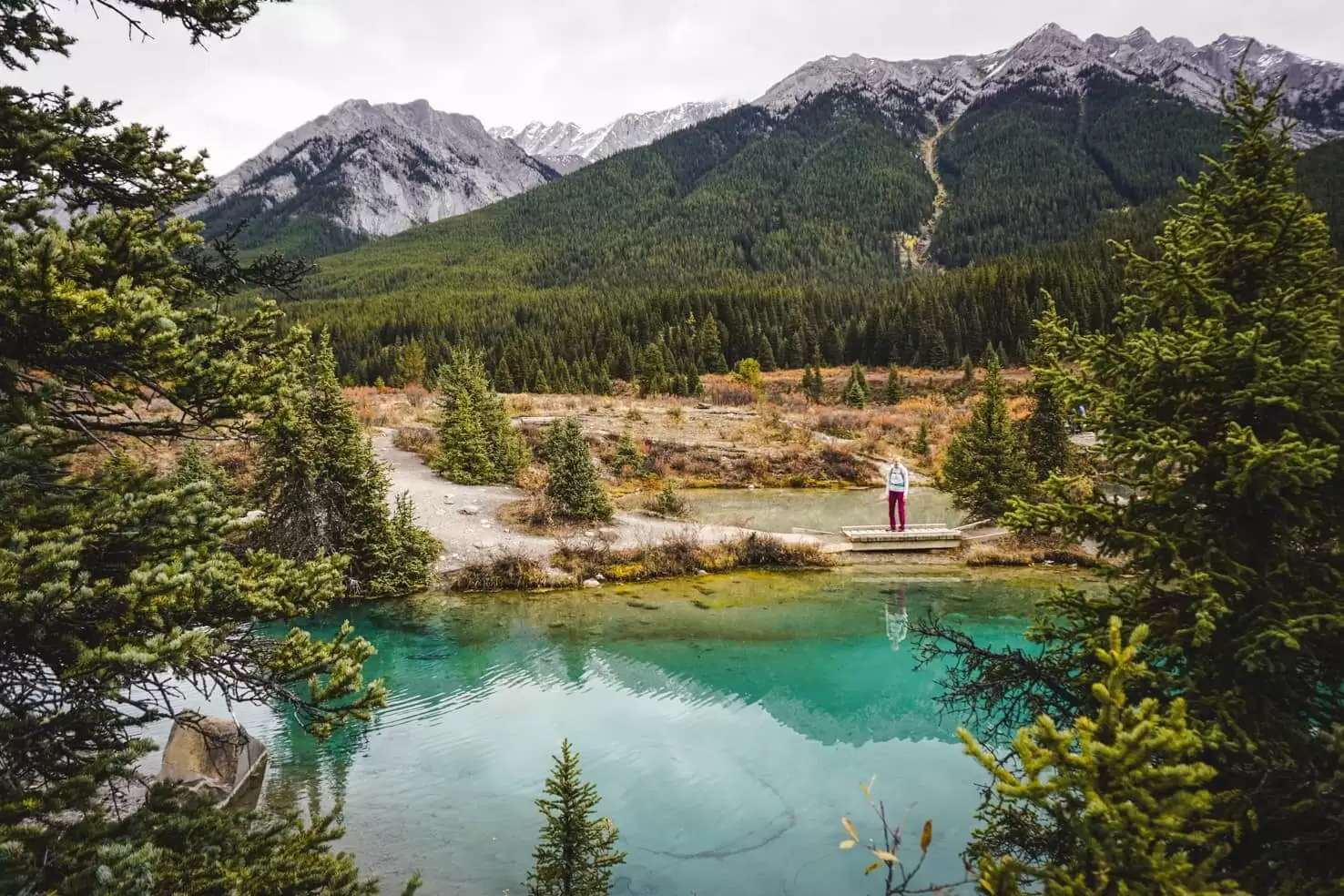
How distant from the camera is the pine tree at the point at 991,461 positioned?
21.1 m

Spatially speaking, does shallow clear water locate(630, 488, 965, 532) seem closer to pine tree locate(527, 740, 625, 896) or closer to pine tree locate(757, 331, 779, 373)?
pine tree locate(527, 740, 625, 896)

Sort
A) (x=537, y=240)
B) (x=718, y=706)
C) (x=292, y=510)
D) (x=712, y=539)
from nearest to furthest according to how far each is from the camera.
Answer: (x=718, y=706)
(x=292, y=510)
(x=712, y=539)
(x=537, y=240)

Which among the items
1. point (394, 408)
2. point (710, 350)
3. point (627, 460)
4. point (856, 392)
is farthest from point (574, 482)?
point (710, 350)

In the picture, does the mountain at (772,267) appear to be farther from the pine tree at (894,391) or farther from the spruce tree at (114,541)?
the spruce tree at (114,541)

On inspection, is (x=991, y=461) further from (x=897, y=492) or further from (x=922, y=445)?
(x=922, y=445)

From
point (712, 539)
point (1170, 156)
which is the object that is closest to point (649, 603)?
point (712, 539)

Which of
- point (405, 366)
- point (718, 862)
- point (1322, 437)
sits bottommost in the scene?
point (718, 862)

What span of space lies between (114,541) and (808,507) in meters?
26.0

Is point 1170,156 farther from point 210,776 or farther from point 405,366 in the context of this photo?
point 210,776

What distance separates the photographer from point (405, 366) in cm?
7588

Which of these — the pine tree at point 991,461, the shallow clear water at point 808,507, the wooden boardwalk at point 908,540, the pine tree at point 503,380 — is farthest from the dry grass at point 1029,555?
the pine tree at point 503,380

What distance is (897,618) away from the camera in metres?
16.0

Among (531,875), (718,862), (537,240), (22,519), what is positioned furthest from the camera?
(537,240)

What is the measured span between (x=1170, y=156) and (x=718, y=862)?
23759 cm
